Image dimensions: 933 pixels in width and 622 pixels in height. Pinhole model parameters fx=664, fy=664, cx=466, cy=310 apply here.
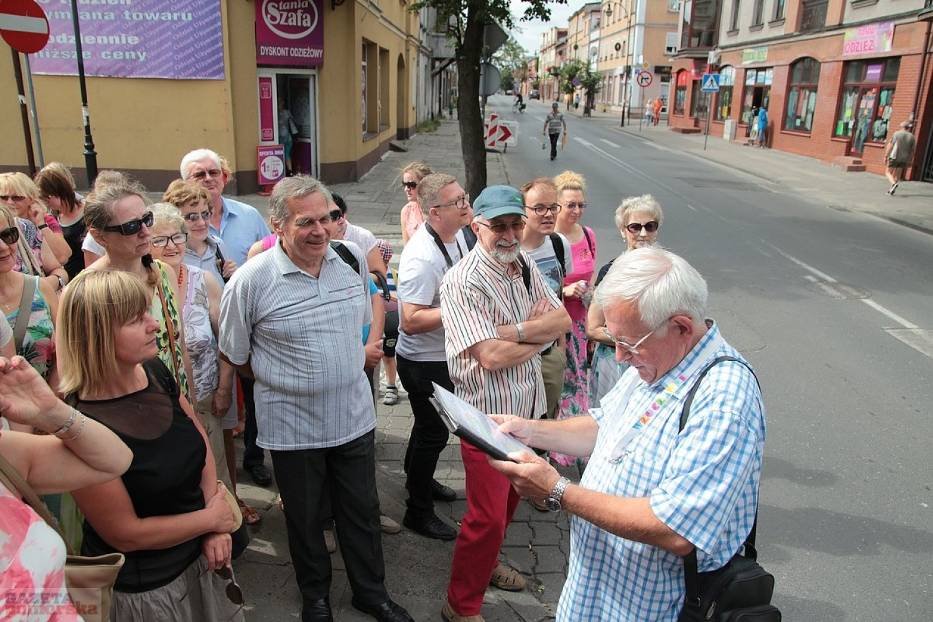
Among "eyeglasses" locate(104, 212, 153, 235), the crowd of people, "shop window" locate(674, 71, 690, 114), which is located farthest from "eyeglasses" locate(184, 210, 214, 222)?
"shop window" locate(674, 71, 690, 114)

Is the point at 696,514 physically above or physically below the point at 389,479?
above

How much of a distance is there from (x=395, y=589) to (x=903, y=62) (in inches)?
875

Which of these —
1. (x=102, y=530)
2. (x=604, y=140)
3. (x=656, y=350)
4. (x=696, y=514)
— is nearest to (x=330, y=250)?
(x=102, y=530)

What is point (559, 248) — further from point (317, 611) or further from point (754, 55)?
point (754, 55)

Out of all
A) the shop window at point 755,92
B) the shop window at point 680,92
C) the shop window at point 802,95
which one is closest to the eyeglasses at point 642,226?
the shop window at point 802,95

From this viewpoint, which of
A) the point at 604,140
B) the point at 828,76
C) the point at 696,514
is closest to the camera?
the point at 696,514

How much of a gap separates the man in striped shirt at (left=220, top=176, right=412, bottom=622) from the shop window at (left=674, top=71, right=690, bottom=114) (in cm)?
4086

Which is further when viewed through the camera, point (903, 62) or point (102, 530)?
point (903, 62)

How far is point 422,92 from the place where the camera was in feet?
112

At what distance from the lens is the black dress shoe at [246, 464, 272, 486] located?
13.8 feet

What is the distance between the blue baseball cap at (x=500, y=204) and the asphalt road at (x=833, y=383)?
234 cm

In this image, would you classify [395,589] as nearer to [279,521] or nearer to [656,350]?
[279,521]

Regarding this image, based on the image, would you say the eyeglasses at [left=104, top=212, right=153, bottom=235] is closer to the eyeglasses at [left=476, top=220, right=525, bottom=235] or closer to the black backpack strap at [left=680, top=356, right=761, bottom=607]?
the eyeglasses at [left=476, top=220, right=525, bottom=235]

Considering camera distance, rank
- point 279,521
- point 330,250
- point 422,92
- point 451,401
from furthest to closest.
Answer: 1. point 422,92
2. point 279,521
3. point 330,250
4. point 451,401
